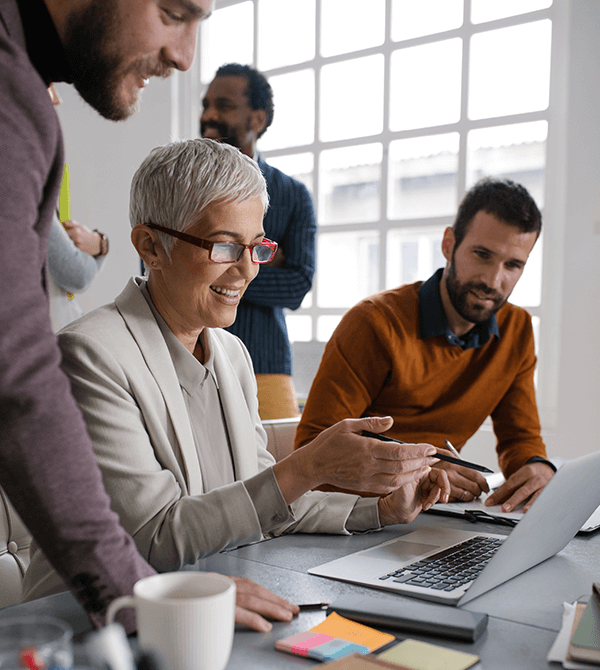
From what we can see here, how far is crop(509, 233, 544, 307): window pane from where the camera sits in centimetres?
307

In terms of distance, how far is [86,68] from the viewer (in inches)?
31.0

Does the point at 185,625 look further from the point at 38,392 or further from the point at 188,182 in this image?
the point at 188,182

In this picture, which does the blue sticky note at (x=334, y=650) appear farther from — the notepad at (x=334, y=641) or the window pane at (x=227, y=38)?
the window pane at (x=227, y=38)

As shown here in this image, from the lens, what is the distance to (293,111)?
3.99 meters

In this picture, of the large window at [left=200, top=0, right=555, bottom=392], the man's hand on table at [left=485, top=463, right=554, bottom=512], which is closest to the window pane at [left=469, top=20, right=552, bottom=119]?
the large window at [left=200, top=0, right=555, bottom=392]

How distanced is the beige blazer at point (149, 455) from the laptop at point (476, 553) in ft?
0.49

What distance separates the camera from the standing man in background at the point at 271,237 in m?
2.27

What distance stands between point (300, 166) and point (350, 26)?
79 centimetres

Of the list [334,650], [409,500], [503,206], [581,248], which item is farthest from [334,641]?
[581,248]

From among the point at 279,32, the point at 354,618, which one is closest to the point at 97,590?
the point at 354,618

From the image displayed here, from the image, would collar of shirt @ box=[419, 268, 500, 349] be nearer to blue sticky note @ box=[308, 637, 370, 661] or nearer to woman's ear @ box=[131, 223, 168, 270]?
woman's ear @ box=[131, 223, 168, 270]

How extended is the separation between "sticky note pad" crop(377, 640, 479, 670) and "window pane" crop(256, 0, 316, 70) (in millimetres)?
3726

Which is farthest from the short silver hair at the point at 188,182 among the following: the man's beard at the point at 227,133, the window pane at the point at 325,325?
the window pane at the point at 325,325

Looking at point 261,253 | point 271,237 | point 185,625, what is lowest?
point 185,625
